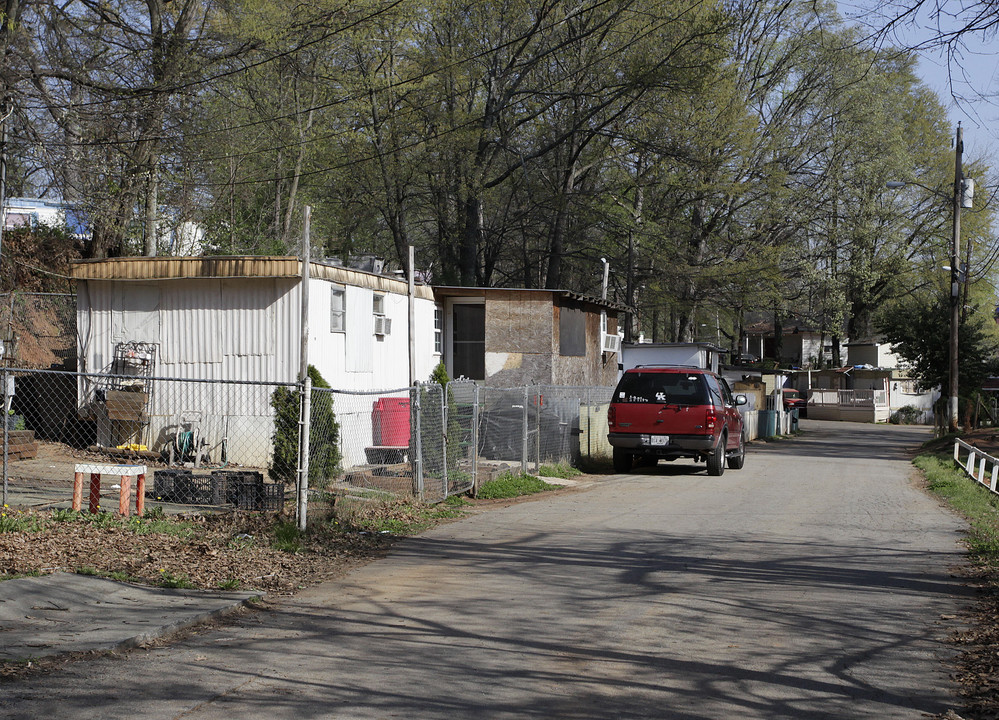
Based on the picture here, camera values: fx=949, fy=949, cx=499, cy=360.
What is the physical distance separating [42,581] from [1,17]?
7212 millimetres

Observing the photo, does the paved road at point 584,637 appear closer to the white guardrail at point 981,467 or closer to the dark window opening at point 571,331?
the white guardrail at point 981,467

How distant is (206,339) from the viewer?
57.5ft

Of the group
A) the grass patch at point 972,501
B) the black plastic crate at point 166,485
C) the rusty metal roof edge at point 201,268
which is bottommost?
the grass patch at point 972,501

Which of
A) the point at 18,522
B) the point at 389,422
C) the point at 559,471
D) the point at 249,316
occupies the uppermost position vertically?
the point at 249,316

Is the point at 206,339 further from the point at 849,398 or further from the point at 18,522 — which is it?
the point at 849,398

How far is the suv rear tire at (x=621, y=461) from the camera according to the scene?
19000 mm

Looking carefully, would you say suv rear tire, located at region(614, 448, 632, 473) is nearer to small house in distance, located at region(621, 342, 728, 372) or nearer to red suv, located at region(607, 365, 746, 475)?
red suv, located at region(607, 365, 746, 475)

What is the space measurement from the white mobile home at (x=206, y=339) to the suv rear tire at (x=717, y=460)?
6789 mm

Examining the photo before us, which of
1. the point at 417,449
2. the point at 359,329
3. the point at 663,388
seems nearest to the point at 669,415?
the point at 663,388

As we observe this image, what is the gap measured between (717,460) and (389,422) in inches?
256

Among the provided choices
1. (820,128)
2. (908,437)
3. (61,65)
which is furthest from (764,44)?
(61,65)

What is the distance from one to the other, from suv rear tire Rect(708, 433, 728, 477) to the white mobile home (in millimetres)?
6789

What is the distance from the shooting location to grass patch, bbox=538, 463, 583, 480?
56.2 feet

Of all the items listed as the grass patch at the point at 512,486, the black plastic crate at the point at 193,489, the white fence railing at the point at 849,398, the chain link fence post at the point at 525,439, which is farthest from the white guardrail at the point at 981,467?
the white fence railing at the point at 849,398
